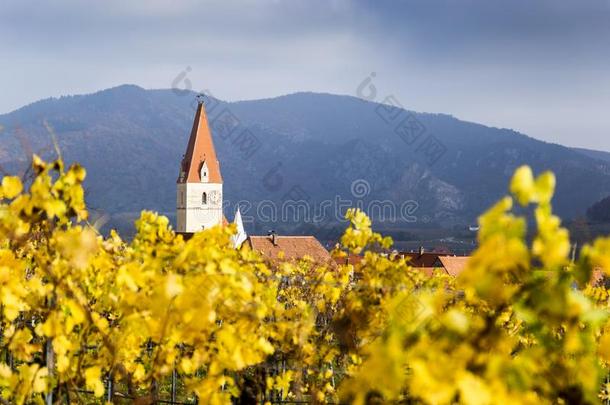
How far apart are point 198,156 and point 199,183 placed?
2.71 meters

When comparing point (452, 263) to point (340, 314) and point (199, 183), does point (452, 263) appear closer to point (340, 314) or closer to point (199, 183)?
point (199, 183)

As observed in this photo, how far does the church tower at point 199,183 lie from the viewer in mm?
61062

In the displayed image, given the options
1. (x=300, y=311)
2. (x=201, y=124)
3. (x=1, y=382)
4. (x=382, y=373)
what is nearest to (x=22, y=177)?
(x=1, y=382)

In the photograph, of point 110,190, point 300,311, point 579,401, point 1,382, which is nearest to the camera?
point 579,401

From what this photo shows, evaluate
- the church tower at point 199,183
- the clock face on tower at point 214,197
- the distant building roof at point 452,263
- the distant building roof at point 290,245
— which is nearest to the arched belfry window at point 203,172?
the church tower at point 199,183

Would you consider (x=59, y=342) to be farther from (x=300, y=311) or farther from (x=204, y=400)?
(x=300, y=311)

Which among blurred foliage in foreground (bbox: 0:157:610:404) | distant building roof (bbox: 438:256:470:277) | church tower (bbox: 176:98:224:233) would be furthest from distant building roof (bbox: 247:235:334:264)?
blurred foliage in foreground (bbox: 0:157:610:404)

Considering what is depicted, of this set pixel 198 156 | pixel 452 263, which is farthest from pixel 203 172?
pixel 452 263

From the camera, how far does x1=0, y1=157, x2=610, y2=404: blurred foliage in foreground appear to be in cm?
179

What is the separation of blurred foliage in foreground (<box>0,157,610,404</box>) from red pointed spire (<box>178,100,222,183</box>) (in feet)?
183

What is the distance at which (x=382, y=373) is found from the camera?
1.71 meters

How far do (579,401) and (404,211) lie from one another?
18307 cm

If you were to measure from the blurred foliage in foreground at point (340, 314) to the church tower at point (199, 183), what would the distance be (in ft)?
185

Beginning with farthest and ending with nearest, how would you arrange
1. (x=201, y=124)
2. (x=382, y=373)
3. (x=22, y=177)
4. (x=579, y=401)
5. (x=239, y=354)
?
1. (x=201, y=124)
2. (x=22, y=177)
3. (x=239, y=354)
4. (x=579, y=401)
5. (x=382, y=373)
